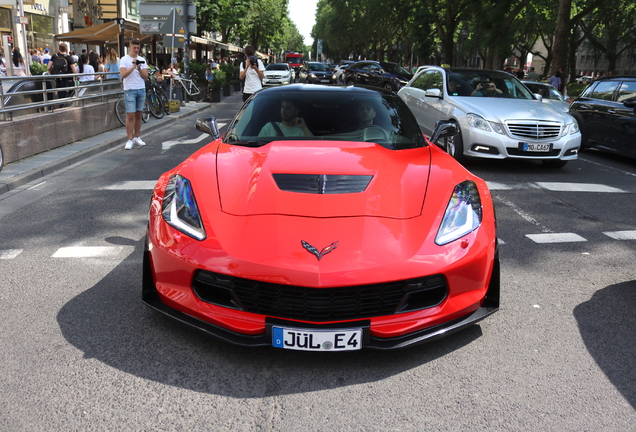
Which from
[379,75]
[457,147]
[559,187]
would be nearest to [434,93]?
[457,147]

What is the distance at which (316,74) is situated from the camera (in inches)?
1642

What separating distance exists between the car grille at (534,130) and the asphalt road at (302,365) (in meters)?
3.96

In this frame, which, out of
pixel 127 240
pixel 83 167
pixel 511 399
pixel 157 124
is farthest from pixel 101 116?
pixel 511 399

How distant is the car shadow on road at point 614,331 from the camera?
309 cm

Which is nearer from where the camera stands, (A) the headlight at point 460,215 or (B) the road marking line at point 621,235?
(A) the headlight at point 460,215

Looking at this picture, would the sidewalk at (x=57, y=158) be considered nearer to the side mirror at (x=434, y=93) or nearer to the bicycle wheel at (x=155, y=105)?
the bicycle wheel at (x=155, y=105)

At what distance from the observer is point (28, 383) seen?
2914 mm

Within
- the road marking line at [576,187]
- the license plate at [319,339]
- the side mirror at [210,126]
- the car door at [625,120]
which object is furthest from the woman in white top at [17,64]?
the license plate at [319,339]

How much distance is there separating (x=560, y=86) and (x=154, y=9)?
16.0m

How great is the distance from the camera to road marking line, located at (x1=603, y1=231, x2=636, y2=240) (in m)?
5.85

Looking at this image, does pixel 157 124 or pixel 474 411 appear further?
pixel 157 124

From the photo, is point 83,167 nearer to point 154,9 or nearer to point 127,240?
point 127,240

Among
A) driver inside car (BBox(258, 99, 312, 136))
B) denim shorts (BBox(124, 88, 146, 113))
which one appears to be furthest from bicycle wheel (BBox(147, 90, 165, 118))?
driver inside car (BBox(258, 99, 312, 136))

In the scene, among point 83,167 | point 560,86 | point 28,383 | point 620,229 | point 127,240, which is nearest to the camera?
point 28,383
